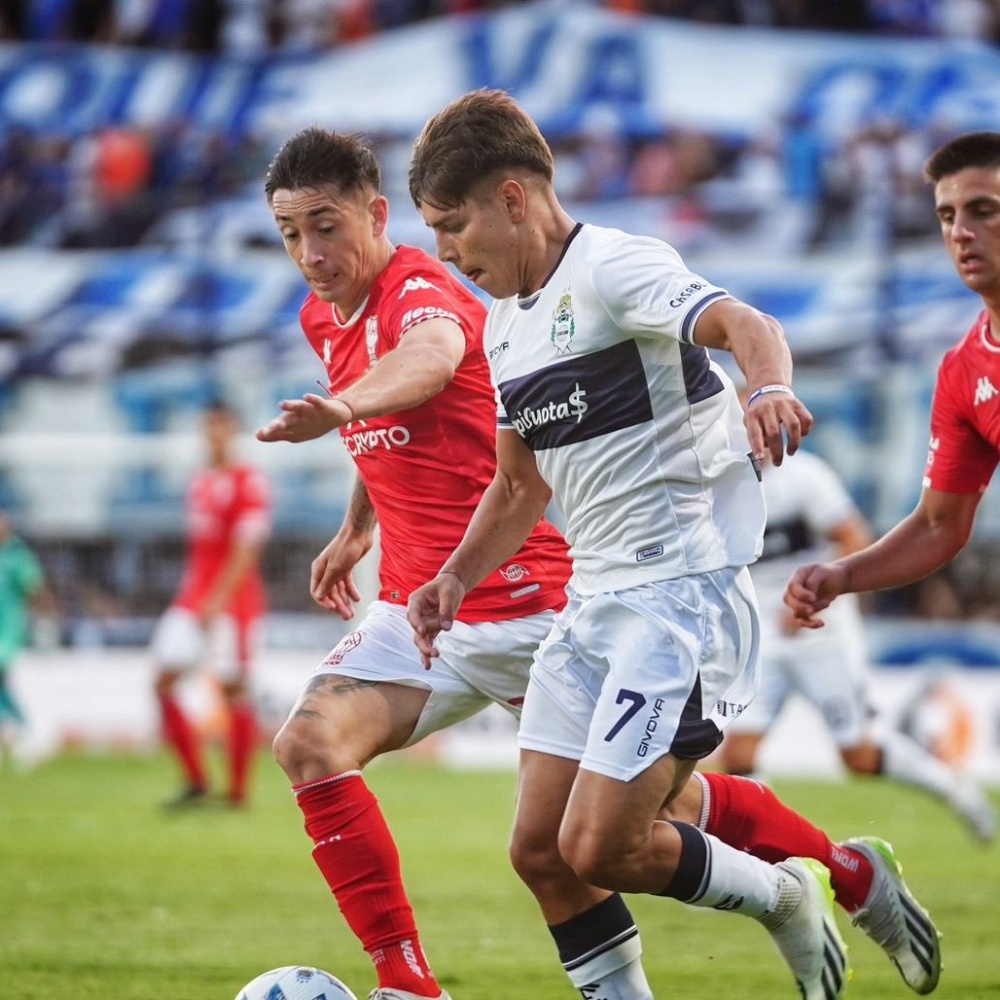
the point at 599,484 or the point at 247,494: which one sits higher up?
the point at 599,484

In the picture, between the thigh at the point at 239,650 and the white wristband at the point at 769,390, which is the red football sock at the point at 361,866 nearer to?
the white wristband at the point at 769,390

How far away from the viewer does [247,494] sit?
499 inches

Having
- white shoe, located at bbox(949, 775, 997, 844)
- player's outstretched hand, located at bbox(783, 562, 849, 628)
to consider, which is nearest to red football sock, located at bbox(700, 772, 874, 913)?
player's outstretched hand, located at bbox(783, 562, 849, 628)

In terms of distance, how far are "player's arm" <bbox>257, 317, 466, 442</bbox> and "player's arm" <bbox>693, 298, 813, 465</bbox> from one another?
0.84 m

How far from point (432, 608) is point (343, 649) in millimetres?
517

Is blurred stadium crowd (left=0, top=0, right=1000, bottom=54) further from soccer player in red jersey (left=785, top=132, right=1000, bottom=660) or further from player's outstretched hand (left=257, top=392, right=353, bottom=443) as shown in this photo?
player's outstretched hand (left=257, top=392, right=353, bottom=443)

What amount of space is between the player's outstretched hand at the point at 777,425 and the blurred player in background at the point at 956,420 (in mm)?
1314

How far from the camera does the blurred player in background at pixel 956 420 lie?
4879 millimetres

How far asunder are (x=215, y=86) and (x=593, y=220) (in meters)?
5.96

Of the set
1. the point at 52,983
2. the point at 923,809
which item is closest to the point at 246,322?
the point at 923,809

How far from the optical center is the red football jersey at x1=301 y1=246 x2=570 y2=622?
523 cm

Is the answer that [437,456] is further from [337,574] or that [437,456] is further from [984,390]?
[984,390]

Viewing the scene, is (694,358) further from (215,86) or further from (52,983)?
(215,86)

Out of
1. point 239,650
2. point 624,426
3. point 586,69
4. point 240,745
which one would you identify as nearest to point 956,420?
point 624,426
